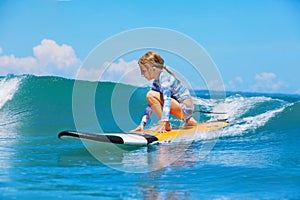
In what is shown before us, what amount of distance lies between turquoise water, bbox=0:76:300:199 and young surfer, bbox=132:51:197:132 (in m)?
0.44

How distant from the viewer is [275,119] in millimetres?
7309

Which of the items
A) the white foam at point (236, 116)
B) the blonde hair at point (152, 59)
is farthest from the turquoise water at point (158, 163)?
the blonde hair at point (152, 59)

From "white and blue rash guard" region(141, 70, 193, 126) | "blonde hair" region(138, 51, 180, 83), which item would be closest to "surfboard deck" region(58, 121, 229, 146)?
"white and blue rash guard" region(141, 70, 193, 126)

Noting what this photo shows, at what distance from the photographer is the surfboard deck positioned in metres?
5.17

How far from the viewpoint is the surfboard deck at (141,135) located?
517 cm

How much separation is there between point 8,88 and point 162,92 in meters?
7.20

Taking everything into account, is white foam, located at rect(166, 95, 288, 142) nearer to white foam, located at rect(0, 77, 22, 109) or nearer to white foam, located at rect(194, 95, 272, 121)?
white foam, located at rect(194, 95, 272, 121)

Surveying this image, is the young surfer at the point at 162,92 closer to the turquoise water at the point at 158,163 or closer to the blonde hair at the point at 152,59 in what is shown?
the blonde hair at the point at 152,59

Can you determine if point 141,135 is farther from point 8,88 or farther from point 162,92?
point 8,88

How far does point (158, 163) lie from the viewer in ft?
15.0

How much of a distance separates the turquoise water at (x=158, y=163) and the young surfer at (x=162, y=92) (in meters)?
0.44

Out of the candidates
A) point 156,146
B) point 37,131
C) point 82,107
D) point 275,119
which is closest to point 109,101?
point 82,107

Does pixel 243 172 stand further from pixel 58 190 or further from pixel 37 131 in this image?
pixel 37 131

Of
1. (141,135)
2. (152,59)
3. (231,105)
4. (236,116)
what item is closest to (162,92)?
(152,59)
